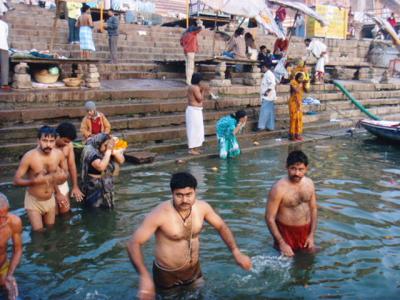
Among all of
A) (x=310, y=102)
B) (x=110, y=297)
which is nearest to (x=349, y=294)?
(x=110, y=297)

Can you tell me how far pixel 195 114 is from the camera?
31.9 ft

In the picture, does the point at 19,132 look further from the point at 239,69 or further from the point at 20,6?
the point at 20,6

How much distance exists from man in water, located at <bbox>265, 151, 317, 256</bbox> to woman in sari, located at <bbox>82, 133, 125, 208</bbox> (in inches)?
96.8

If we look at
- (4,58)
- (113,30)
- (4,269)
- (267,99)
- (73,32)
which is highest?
(73,32)

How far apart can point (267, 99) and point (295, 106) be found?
0.75 meters

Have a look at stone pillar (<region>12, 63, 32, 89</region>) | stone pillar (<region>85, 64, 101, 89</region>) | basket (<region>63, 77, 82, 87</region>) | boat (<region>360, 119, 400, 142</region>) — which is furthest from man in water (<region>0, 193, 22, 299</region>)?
boat (<region>360, 119, 400, 142</region>)

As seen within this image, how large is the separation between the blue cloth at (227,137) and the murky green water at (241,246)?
1.08 metres

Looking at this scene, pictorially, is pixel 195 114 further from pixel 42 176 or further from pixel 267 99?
pixel 42 176

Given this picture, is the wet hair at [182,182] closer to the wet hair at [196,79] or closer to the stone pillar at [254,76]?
the wet hair at [196,79]

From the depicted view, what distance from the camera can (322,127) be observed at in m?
13.8

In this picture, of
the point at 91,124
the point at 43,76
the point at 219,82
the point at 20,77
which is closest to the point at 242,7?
the point at 219,82

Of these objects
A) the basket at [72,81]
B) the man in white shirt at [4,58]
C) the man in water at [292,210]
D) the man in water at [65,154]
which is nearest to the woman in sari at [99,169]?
the man in water at [65,154]

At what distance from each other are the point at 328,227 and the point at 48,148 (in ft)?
11.9

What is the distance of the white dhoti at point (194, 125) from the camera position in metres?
9.71
